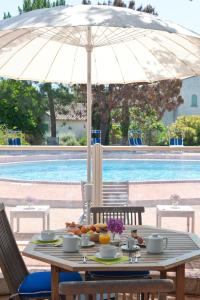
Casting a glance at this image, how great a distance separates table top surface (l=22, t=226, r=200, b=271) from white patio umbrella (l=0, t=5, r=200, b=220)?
61.1 inches

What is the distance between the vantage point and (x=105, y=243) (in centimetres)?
396

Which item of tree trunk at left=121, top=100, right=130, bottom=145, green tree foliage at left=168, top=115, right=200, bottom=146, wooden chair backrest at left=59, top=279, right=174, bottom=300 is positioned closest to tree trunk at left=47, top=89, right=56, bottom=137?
tree trunk at left=121, top=100, right=130, bottom=145

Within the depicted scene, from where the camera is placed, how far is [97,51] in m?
6.06

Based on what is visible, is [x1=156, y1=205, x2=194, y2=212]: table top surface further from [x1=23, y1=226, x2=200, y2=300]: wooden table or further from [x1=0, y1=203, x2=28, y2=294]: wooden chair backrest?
[x1=0, y1=203, x2=28, y2=294]: wooden chair backrest

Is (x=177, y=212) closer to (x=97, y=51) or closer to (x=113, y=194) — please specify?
(x=113, y=194)

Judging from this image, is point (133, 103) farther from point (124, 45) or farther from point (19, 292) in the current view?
point (19, 292)

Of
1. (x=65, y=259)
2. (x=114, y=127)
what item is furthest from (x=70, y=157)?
(x=114, y=127)

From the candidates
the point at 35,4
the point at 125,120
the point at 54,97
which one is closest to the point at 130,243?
the point at 125,120

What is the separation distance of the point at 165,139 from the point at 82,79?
19945 millimetres

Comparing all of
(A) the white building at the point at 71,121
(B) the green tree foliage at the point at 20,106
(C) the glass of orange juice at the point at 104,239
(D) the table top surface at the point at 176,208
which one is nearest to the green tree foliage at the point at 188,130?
(A) the white building at the point at 71,121

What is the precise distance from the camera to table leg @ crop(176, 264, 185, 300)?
3492 millimetres

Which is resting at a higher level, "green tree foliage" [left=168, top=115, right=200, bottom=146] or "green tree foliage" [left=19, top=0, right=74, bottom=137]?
"green tree foliage" [left=19, top=0, right=74, bottom=137]

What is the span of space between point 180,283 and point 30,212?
398 cm

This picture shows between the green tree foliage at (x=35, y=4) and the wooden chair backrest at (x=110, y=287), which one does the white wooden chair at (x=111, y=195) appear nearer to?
the wooden chair backrest at (x=110, y=287)
